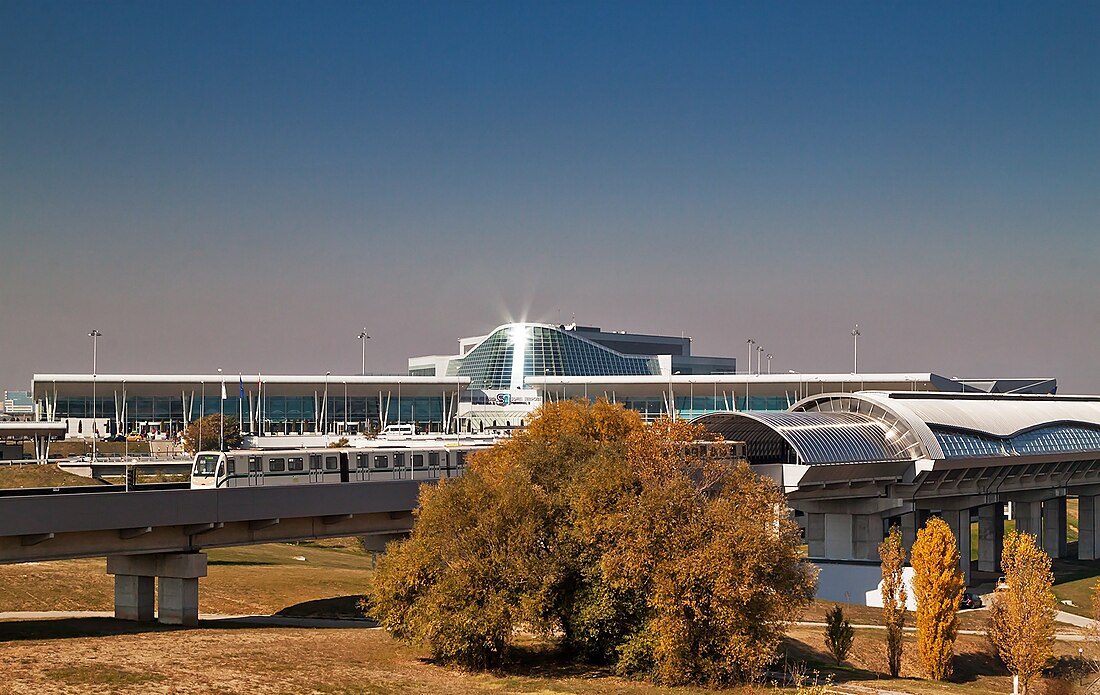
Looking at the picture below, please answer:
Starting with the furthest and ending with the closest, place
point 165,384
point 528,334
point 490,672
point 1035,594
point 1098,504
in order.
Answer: point 528,334, point 165,384, point 1098,504, point 1035,594, point 490,672

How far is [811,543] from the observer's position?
82625 millimetres

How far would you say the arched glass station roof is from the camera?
76875 mm

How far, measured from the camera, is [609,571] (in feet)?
131

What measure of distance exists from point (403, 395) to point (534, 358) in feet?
87.8

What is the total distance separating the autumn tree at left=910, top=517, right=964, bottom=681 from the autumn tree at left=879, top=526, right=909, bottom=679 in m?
0.89

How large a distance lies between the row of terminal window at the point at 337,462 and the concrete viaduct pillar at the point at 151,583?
651 cm

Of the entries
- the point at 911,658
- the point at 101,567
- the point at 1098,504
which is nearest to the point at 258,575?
the point at 101,567

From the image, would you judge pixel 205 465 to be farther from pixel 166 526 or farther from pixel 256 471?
pixel 166 526

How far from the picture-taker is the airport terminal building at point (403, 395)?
151 metres

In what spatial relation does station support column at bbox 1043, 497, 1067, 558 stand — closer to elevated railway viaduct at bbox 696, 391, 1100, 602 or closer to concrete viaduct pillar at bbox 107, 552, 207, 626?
elevated railway viaduct at bbox 696, 391, 1100, 602

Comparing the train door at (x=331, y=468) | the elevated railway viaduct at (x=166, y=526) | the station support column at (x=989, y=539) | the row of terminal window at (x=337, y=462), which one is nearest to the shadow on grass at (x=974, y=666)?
the row of terminal window at (x=337, y=462)

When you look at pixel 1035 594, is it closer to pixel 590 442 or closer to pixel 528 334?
pixel 590 442

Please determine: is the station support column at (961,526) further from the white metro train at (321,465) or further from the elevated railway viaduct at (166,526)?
the elevated railway viaduct at (166,526)

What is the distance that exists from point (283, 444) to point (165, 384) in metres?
45.6
